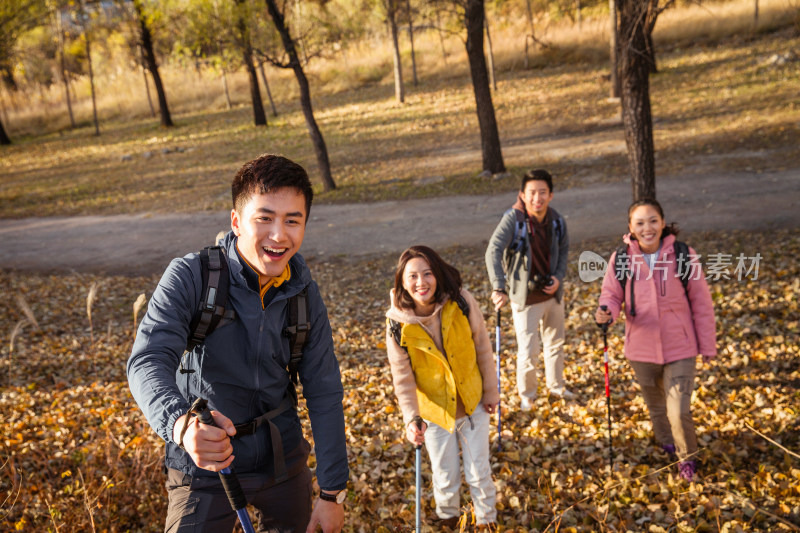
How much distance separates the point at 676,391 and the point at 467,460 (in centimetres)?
187

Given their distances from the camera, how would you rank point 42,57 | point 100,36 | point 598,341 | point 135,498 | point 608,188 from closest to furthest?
point 135,498
point 598,341
point 608,188
point 100,36
point 42,57

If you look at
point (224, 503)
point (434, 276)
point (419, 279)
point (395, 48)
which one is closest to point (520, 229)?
point (434, 276)

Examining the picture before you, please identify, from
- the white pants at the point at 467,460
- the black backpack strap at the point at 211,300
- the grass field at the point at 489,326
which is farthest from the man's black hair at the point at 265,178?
the white pants at the point at 467,460

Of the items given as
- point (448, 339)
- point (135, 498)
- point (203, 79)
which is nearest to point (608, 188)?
point (448, 339)

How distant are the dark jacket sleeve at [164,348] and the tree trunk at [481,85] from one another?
1364cm

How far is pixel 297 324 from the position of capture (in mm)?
2592

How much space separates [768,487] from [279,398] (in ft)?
13.4

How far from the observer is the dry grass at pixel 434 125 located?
673 inches

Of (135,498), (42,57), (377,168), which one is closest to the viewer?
(135,498)

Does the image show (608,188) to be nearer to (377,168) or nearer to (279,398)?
(377,168)

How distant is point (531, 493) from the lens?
189 inches

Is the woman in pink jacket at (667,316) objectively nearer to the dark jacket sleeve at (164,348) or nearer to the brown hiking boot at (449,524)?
the brown hiking boot at (449,524)

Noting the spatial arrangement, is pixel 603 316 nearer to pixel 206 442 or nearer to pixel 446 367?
pixel 446 367

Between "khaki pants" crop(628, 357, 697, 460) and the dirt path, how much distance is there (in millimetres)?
6817
